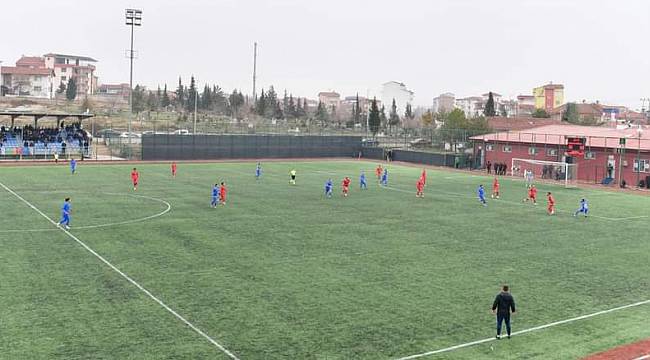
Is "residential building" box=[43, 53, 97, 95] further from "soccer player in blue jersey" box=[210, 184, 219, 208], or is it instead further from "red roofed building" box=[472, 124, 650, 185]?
"soccer player in blue jersey" box=[210, 184, 219, 208]

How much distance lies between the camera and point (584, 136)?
205 feet

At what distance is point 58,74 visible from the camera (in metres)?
189

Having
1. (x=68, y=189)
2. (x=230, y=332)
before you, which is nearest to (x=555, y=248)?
(x=230, y=332)

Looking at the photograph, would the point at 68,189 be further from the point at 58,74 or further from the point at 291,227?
the point at 58,74

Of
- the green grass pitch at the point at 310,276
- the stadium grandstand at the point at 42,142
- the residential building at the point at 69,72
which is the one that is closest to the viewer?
the green grass pitch at the point at 310,276

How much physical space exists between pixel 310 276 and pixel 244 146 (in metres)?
57.0

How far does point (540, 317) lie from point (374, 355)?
5611mm

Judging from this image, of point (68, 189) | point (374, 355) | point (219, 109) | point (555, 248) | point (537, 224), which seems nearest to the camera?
point (374, 355)

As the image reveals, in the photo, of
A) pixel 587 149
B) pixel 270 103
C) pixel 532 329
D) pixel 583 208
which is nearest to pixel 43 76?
pixel 270 103

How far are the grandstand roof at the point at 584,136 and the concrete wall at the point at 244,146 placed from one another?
18944 millimetres

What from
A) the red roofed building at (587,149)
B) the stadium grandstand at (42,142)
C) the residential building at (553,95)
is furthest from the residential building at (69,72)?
the red roofed building at (587,149)

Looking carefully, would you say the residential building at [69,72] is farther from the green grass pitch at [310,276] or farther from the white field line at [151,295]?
the white field line at [151,295]

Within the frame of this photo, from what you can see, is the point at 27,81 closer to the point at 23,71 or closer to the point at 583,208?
the point at 23,71

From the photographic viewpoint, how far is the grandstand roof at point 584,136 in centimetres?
5850
